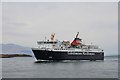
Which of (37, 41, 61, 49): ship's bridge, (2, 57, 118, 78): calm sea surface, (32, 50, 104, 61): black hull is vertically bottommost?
(2, 57, 118, 78): calm sea surface

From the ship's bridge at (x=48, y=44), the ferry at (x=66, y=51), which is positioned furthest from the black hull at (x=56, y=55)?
the ship's bridge at (x=48, y=44)

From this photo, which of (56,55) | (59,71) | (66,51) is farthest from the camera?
(66,51)

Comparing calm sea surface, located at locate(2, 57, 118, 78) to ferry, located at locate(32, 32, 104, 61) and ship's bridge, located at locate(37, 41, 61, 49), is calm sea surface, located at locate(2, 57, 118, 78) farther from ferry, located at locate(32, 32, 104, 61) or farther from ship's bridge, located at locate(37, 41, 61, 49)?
ship's bridge, located at locate(37, 41, 61, 49)

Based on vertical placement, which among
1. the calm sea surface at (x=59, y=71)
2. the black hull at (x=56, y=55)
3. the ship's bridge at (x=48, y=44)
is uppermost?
the ship's bridge at (x=48, y=44)

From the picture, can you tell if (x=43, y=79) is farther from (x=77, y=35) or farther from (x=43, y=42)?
(x=77, y=35)

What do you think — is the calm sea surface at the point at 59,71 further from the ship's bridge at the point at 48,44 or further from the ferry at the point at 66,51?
the ship's bridge at the point at 48,44

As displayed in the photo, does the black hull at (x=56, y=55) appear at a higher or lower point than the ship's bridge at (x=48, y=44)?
lower

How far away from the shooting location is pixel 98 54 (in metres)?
64.4

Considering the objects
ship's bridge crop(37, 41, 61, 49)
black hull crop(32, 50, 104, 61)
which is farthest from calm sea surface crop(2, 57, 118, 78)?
ship's bridge crop(37, 41, 61, 49)

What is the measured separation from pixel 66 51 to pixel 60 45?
98.0 inches

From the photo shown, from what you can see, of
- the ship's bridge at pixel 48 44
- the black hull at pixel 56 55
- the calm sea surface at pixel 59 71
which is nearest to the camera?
the calm sea surface at pixel 59 71

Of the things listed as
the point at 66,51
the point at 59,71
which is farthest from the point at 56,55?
the point at 59,71

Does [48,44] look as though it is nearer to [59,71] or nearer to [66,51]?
[66,51]

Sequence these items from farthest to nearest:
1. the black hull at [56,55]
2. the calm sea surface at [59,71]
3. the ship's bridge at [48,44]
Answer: the ship's bridge at [48,44]
the black hull at [56,55]
the calm sea surface at [59,71]
